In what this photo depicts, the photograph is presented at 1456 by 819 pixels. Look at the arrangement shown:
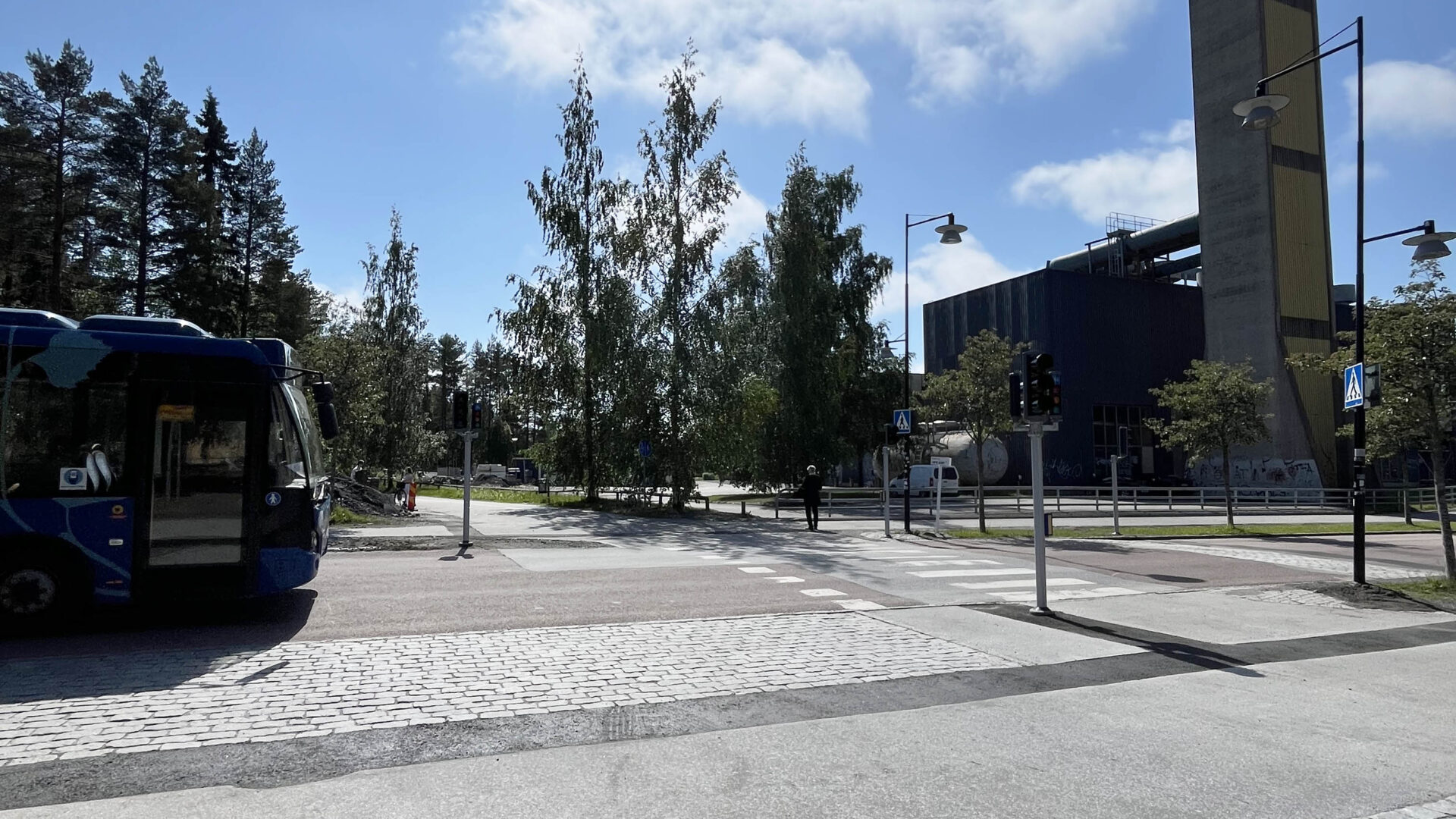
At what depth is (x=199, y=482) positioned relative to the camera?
27.9ft

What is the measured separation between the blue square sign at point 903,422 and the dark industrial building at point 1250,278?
27.2m

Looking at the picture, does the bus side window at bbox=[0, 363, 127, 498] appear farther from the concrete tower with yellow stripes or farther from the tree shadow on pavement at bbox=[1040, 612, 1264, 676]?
the concrete tower with yellow stripes

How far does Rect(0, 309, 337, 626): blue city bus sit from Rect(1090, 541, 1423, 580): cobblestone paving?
16.8 metres

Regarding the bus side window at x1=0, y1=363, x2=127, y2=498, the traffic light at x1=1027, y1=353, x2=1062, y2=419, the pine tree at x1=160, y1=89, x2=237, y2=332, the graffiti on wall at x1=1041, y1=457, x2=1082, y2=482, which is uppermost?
the pine tree at x1=160, y1=89, x2=237, y2=332

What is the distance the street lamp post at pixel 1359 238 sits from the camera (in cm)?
1260

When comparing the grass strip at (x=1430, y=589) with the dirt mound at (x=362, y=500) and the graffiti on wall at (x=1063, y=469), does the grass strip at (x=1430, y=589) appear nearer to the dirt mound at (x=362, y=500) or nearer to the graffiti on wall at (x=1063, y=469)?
the dirt mound at (x=362, y=500)

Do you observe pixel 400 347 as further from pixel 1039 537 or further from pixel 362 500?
pixel 1039 537

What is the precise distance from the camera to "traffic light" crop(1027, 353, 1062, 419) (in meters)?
10.5

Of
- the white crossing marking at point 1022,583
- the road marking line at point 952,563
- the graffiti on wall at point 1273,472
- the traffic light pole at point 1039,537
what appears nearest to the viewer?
the traffic light pole at point 1039,537

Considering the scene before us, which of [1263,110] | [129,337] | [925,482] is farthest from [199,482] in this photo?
[925,482]

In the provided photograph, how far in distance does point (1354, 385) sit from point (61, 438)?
16090 millimetres

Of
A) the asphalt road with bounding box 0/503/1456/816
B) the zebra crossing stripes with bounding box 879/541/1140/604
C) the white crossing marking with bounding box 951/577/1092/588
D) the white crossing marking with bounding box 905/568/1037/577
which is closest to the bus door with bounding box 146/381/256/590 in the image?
the asphalt road with bounding box 0/503/1456/816

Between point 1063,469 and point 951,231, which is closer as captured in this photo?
point 951,231

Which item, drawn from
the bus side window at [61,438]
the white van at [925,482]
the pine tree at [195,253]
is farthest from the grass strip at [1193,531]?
the pine tree at [195,253]
